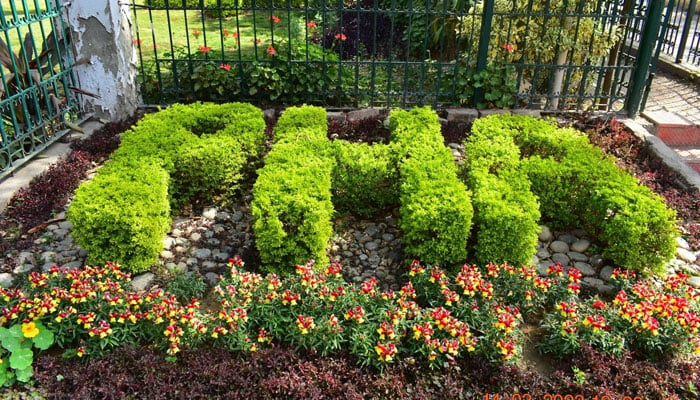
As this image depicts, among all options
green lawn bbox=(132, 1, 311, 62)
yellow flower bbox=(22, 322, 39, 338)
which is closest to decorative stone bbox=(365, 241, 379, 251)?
yellow flower bbox=(22, 322, 39, 338)

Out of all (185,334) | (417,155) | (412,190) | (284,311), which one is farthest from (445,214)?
(185,334)

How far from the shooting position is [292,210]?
4113mm

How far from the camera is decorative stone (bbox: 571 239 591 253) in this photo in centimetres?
476

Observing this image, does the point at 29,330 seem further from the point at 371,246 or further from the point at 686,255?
the point at 686,255

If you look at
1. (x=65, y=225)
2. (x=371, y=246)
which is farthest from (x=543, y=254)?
(x=65, y=225)

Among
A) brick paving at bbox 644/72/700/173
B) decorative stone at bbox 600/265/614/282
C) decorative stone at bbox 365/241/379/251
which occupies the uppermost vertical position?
brick paving at bbox 644/72/700/173

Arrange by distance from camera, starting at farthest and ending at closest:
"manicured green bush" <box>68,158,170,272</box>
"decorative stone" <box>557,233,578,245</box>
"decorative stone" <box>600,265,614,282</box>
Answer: "decorative stone" <box>557,233,578,245</box> → "decorative stone" <box>600,265,614,282</box> → "manicured green bush" <box>68,158,170,272</box>

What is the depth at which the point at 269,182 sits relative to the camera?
4465mm

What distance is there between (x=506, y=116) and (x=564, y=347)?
3003 millimetres

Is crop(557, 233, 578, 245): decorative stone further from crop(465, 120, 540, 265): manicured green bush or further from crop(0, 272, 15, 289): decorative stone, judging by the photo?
crop(0, 272, 15, 289): decorative stone

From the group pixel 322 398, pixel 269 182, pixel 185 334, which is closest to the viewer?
pixel 322 398

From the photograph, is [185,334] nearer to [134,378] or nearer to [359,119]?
[134,378]

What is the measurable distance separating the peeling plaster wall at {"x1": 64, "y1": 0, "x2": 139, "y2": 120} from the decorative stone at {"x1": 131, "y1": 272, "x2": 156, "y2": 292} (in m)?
3.11

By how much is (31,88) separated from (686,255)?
19.9ft
